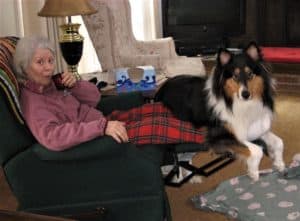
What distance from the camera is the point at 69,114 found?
7.51ft

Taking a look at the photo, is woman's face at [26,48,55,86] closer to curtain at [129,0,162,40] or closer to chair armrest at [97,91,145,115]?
chair armrest at [97,91,145,115]

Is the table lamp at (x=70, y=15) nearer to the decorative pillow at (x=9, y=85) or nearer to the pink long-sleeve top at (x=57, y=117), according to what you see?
the pink long-sleeve top at (x=57, y=117)

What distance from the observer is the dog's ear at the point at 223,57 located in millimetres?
2362

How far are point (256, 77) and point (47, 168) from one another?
110 cm

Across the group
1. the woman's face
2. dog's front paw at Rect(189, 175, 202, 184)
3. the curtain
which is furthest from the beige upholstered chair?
the woman's face

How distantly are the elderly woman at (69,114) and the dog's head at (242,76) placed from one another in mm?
257

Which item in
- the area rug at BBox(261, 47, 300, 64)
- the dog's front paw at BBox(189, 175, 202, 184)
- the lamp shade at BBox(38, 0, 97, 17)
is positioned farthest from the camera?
the area rug at BBox(261, 47, 300, 64)

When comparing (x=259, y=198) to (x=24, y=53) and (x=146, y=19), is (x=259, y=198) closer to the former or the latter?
(x=24, y=53)

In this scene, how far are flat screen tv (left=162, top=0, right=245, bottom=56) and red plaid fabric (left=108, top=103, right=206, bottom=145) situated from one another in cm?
285

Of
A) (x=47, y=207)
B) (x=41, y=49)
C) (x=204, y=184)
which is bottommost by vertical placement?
(x=204, y=184)

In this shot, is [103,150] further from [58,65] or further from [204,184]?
[58,65]

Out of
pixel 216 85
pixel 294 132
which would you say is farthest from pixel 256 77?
pixel 294 132

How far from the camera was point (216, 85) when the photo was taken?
8.14 ft

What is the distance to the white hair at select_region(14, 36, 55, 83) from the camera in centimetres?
216
